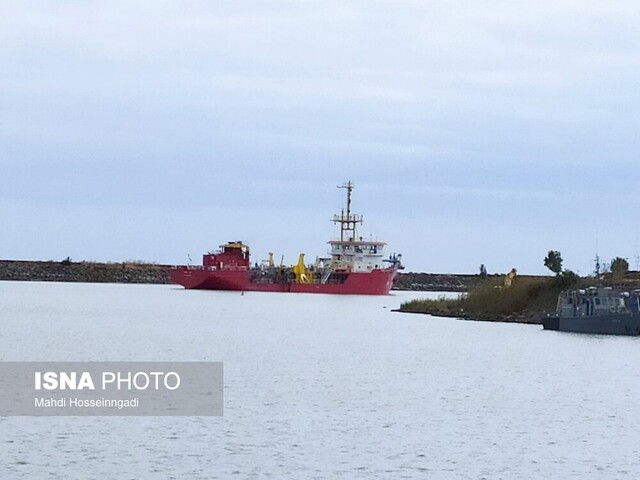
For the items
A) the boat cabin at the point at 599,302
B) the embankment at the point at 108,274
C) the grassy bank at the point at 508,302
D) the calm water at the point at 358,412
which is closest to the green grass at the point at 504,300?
the grassy bank at the point at 508,302

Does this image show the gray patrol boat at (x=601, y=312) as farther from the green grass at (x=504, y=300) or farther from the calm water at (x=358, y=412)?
the green grass at (x=504, y=300)

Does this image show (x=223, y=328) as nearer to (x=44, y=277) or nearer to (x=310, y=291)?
(x=310, y=291)

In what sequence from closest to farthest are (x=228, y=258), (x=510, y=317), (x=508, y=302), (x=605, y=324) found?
(x=605, y=324) < (x=510, y=317) < (x=508, y=302) < (x=228, y=258)

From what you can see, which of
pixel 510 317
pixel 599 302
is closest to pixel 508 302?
pixel 510 317

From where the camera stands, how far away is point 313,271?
132 metres

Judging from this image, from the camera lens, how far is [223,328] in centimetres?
6738

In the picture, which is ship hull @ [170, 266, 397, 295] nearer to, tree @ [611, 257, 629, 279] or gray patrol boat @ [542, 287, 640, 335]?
tree @ [611, 257, 629, 279]

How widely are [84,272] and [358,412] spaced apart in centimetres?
14269

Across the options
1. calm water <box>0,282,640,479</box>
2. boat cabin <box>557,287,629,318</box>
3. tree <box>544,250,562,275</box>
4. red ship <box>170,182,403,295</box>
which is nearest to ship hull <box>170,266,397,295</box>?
red ship <box>170,182,403,295</box>

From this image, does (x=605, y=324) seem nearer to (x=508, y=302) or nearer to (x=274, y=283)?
(x=508, y=302)

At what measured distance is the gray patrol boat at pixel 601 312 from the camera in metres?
62.0

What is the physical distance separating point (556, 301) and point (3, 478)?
179 ft

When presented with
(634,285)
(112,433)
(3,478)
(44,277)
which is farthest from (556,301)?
(44,277)

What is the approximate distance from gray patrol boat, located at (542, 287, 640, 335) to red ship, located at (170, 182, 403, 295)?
60231 mm
